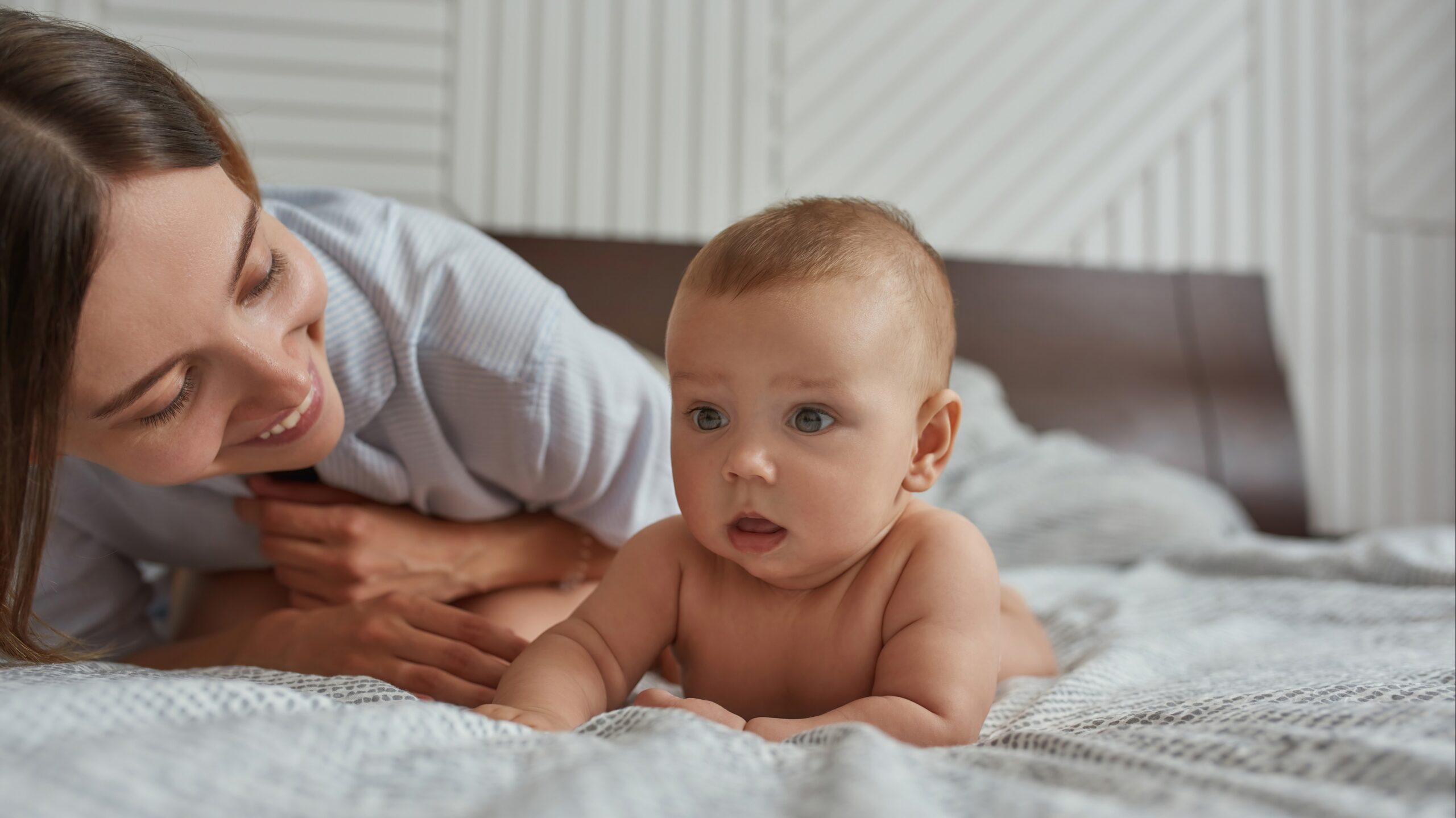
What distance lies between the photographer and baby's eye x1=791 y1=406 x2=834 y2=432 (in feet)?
2.34

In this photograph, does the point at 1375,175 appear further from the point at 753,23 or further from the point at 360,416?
the point at 360,416

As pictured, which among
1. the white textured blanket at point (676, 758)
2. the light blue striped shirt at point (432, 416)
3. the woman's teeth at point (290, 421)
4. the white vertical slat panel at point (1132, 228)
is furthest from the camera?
the white vertical slat panel at point (1132, 228)

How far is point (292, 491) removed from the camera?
41.9 inches

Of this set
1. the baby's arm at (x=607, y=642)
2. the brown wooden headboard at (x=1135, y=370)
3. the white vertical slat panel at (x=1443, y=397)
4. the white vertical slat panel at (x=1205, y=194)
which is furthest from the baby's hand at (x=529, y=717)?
the white vertical slat panel at (x=1443, y=397)

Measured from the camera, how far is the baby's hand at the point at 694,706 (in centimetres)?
67

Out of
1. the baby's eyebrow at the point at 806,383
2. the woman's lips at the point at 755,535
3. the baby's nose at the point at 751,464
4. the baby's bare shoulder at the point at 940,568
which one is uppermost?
the baby's eyebrow at the point at 806,383

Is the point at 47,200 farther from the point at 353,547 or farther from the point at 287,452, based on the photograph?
the point at 353,547

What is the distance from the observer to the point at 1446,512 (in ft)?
8.34

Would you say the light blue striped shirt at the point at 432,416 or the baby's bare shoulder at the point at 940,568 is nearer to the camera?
the baby's bare shoulder at the point at 940,568

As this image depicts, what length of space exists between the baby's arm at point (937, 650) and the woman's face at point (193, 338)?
0.45 meters

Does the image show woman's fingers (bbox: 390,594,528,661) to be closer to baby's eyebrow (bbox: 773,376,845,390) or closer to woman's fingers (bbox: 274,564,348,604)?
woman's fingers (bbox: 274,564,348,604)

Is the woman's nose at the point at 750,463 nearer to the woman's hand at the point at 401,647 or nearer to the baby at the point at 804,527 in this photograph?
the baby at the point at 804,527

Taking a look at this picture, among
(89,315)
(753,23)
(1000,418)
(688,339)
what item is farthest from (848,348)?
(753,23)

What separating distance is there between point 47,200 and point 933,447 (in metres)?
0.61
